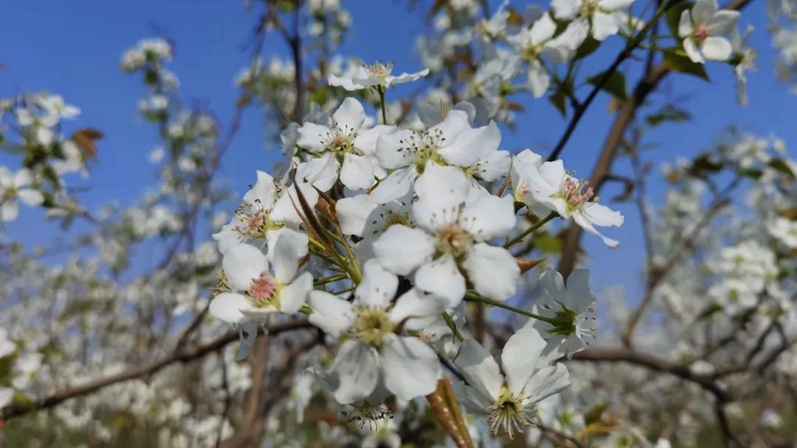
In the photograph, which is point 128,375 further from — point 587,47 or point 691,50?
point 691,50

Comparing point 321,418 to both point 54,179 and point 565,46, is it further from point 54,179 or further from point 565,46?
point 565,46

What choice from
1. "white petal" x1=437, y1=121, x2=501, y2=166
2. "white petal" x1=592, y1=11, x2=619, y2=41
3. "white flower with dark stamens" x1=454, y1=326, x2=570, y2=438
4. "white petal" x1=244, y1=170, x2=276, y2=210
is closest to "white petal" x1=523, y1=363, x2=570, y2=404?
"white flower with dark stamens" x1=454, y1=326, x2=570, y2=438

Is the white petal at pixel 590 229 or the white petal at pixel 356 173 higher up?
the white petal at pixel 356 173

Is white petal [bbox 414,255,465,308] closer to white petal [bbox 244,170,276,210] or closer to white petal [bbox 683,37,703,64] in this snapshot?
white petal [bbox 244,170,276,210]

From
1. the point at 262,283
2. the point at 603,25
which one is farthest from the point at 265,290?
the point at 603,25

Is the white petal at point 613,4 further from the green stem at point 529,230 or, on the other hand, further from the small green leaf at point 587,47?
the green stem at point 529,230

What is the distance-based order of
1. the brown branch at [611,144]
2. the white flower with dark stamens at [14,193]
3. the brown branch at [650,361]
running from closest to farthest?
the brown branch at [650,361]
the brown branch at [611,144]
the white flower with dark stamens at [14,193]

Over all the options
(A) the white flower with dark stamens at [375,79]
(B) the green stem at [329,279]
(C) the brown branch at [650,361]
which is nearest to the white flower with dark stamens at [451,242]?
(B) the green stem at [329,279]
